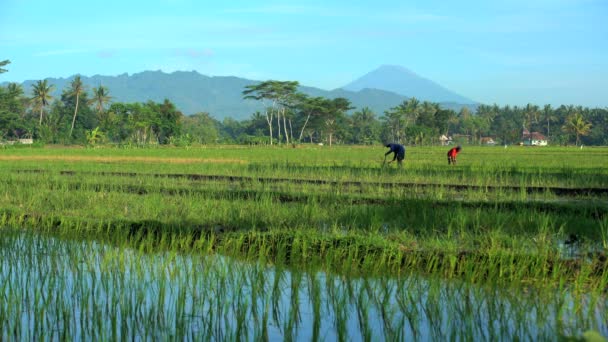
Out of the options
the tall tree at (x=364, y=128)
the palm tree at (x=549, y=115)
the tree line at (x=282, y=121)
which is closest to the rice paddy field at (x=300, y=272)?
the tree line at (x=282, y=121)

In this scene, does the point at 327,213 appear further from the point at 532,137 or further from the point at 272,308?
the point at 532,137

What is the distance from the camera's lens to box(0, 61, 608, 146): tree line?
5784 centimetres

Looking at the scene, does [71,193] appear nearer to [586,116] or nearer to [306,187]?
[306,187]

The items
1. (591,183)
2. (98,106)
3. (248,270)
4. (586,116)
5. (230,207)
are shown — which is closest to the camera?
(248,270)

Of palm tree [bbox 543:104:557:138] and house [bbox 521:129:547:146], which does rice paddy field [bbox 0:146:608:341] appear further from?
palm tree [bbox 543:104:557:138]

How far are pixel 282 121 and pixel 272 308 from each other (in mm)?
83820

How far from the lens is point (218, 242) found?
5824 millimetres

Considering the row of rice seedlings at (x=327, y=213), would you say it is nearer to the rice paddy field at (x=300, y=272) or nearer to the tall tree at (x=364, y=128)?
the rice paddy field at (x=300, y=272)

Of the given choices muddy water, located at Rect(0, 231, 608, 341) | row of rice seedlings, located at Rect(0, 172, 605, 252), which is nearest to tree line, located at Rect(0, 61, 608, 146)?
row of rice seedlings, located at Rect(0, 172, 605, 252)

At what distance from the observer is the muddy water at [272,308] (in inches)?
128

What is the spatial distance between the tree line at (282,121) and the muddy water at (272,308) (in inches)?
1709

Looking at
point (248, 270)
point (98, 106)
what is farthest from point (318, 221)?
point (98, 106)

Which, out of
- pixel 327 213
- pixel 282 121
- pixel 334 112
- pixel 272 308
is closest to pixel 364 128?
pixel 282 121

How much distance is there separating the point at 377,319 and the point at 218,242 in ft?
8.54
